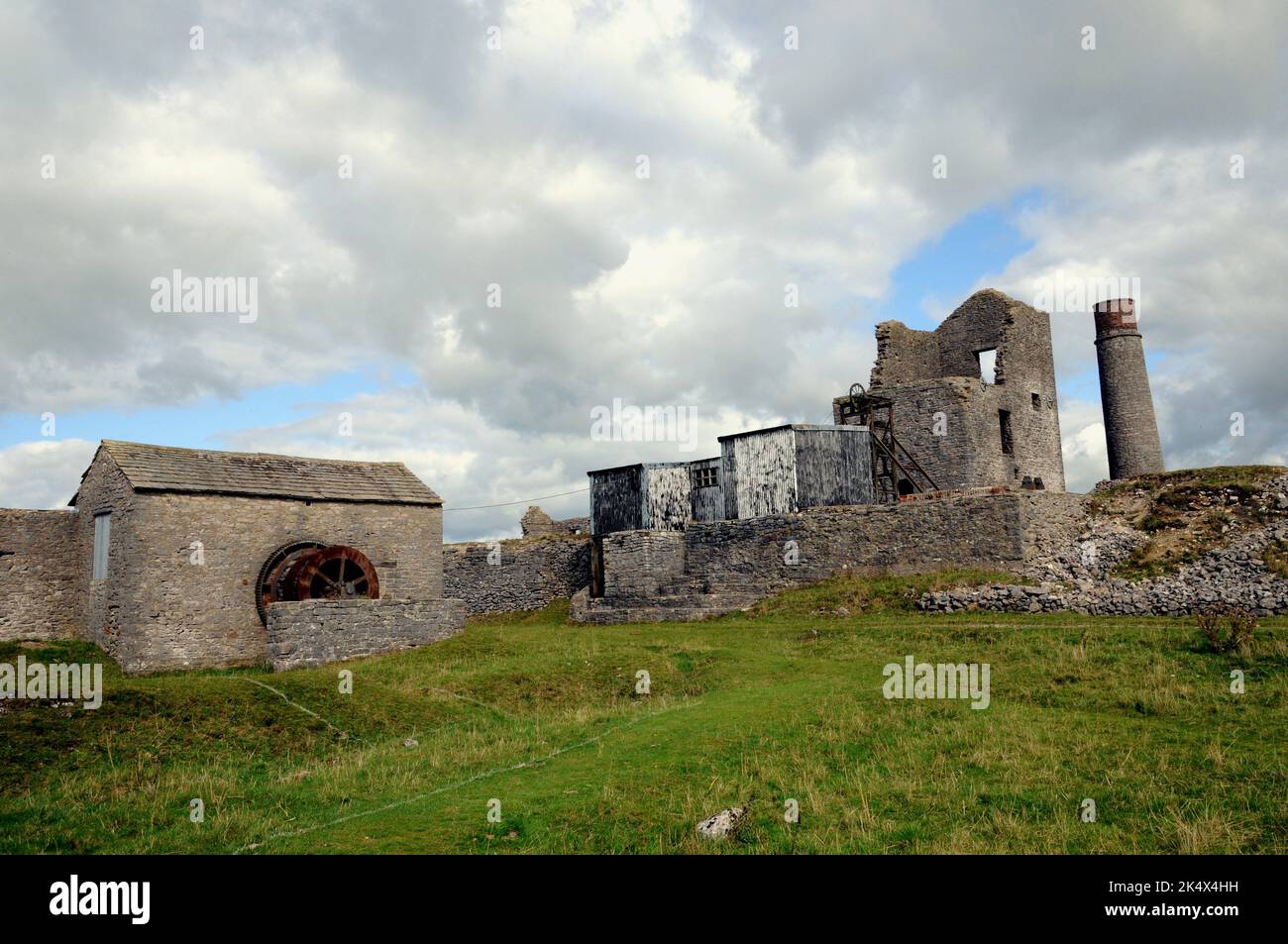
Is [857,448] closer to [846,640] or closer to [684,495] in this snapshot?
[684,495]

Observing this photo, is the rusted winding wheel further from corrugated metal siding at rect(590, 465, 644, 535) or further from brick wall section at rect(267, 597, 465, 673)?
corrugated metal siding at rect(590, 465, 644, 535)

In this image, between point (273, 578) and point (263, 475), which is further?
point (263, 475)

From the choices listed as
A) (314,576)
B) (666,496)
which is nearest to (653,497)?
(666,496)

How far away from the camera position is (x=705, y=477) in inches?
→ 1341

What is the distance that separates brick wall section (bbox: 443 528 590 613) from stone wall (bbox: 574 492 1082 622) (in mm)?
5523

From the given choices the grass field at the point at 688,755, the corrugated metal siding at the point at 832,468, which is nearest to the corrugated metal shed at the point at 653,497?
the corrugated metal siding at the point at 832,468

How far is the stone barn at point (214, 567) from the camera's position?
21.4m

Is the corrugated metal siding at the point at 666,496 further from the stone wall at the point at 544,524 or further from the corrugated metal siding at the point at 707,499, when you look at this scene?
the stone wall at the point at 544,524

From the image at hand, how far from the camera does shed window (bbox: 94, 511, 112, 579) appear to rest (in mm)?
22891

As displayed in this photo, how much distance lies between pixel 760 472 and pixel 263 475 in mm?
17768

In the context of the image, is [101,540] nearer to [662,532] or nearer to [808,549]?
[662,532]
